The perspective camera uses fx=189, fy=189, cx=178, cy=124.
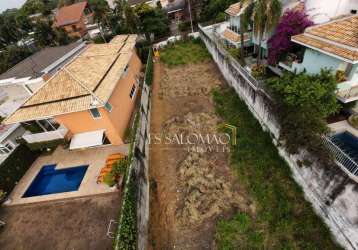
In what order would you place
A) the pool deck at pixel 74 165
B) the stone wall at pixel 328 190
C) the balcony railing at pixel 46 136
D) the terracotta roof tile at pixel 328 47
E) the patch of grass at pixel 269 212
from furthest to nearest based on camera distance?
1. the balcony railing at pixel 46 136
2. the pool deck at pixel 74 165
3. the terracotta roof tile at pixel 328 47
4. the patch of grass at pixel 269 212
5. the stone wall at pixel 328 190

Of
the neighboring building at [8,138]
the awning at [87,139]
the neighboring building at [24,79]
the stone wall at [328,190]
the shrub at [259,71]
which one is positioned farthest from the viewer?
the neighboring building at [24,79]

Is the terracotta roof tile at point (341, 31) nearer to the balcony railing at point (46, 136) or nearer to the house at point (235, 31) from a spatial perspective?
the house at point (235, 31)

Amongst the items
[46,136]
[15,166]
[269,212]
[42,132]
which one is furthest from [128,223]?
[15,166]

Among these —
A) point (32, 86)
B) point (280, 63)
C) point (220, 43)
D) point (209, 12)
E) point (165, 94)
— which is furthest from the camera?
point (209, 12)

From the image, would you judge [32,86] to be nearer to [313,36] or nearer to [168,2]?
[313,36]

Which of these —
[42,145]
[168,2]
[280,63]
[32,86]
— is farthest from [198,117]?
[168,2]

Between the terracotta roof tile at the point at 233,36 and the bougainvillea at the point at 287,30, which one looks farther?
the terracotta roof tile at the point at 233,36

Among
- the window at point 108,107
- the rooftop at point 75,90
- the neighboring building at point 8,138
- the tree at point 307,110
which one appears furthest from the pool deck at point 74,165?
the tree at point 307,110

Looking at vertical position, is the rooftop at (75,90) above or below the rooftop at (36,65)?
below
